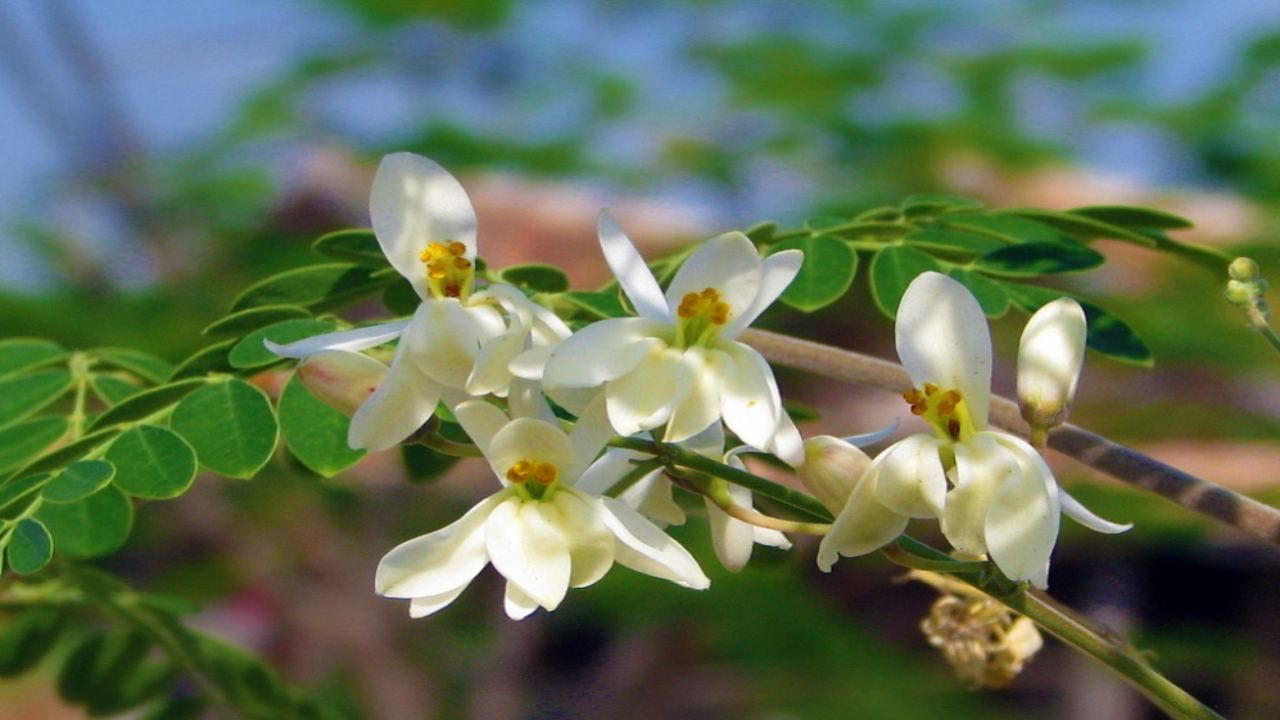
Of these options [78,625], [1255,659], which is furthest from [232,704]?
[1255,659]

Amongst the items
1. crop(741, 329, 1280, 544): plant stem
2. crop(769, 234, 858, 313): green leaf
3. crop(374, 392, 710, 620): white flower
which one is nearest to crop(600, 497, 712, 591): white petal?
crop(374, 392, 710, 620): white flower

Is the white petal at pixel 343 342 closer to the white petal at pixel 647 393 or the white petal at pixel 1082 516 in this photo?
the white petal at pixel 647 393

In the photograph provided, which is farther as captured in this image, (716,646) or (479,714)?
(479,714)

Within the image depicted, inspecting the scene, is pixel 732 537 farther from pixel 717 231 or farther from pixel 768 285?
pixel 717 231

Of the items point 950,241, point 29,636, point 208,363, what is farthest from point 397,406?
point 29,636

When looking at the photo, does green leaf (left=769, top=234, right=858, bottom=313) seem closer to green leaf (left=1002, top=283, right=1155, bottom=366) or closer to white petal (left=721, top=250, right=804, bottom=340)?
green leaf (left=1002, top=283, right=1155, bottom=366)

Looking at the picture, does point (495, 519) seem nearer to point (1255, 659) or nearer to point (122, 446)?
point (122, 446)

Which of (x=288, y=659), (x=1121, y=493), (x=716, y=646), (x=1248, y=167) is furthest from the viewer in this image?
(x=288, y=659)
